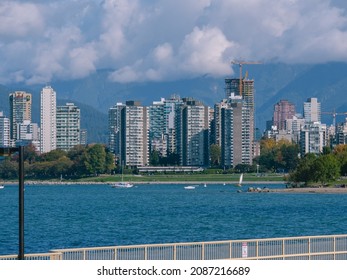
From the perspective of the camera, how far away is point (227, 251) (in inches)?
1483

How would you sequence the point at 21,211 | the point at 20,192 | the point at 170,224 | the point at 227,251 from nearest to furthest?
the point at 21,211
the point at 20,192
the point at 227,251
the point at 170,224

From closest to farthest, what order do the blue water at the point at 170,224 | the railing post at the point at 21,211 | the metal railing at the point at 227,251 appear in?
the railing post at the point at 21,211, the metal railing at the point at 227,251, the blue water at the point at 170,224

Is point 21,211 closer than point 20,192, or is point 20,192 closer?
point 21,211

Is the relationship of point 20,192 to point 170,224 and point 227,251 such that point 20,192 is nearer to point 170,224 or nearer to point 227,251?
point 227,251

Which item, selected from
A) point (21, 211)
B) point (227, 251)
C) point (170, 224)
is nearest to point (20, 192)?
point (21, 211)

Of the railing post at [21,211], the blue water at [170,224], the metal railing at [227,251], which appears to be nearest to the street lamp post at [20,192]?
the railing post at [21,211]

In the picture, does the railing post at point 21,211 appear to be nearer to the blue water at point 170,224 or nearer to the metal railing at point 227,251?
the metal railing at point 227,251

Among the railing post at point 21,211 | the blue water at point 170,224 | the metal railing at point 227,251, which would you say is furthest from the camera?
the blue water at point 170,224

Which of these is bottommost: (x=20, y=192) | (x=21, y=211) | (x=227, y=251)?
(x=227, y=251)

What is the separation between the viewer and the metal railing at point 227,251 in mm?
35375
